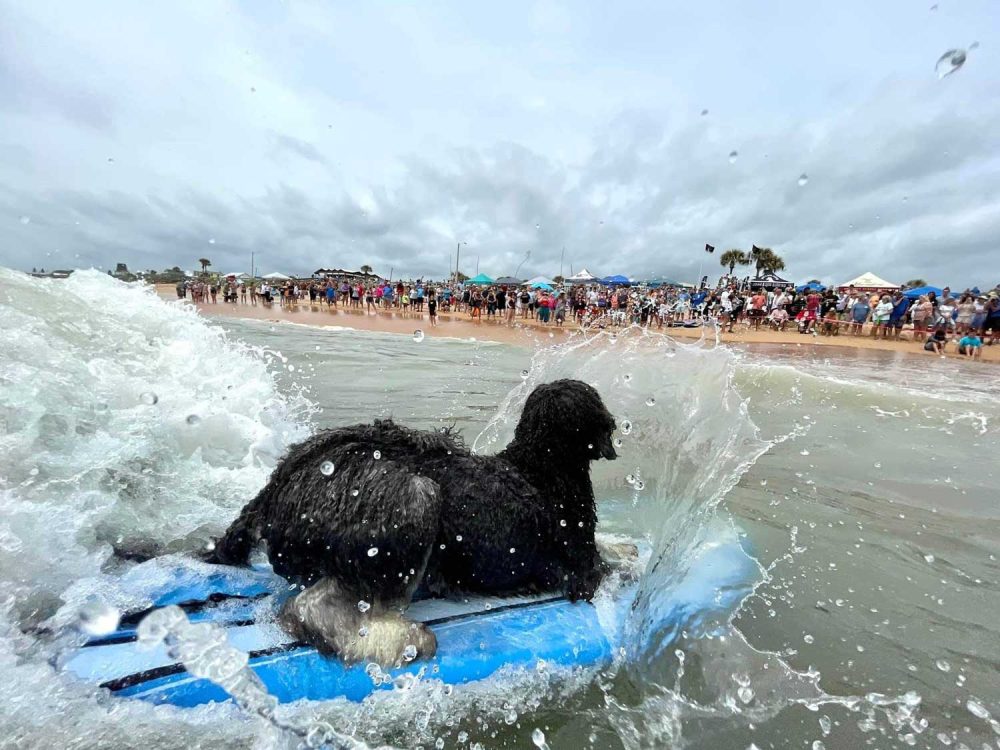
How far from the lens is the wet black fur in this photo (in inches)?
100

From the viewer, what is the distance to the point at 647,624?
126 inches

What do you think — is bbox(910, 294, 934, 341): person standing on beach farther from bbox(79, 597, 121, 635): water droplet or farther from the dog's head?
bbox(79, 597, 121, 635): water droplet

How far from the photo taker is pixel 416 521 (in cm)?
251

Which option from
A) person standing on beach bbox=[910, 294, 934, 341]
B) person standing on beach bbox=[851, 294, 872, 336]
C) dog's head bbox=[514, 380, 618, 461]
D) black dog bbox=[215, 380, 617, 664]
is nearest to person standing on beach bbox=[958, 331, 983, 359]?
person standing on beach bbox=[910, 294, 934, 341]

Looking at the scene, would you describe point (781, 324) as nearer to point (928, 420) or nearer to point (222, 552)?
point (928, 420)

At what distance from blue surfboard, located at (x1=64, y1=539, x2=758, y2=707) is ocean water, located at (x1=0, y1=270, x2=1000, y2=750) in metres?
0.08

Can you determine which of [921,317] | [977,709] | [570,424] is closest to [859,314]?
[921,317]

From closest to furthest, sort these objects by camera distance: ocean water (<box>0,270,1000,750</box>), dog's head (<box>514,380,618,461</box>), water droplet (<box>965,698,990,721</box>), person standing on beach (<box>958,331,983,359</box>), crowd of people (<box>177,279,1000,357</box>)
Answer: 1. ocean water (<box>0,270,1000,750</box>)
2. water droplet (<box>965,698,990,721</box>)
3. dog's head (<box>514,380,618,461</box>)
4. person standing on beach (<box>958,331,983,359</box>)
5. crowd of people (<box>177,279,1000,357</box>)

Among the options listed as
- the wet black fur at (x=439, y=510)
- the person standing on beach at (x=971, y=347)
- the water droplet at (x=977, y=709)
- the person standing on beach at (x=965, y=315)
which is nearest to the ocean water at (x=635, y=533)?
the water droplet at (x=977, y=709)

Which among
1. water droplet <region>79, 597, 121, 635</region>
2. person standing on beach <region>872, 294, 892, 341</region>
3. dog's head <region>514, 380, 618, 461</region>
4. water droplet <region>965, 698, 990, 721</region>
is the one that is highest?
person standing on beach <region>872, 294, 892, 341</region>

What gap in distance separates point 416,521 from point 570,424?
1.05m

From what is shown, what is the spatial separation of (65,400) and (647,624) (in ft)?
15.8

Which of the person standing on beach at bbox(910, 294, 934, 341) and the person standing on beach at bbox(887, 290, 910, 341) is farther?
the person standing on beach at bbox(887, 290, 910, 341)

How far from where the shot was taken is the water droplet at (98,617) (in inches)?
102
